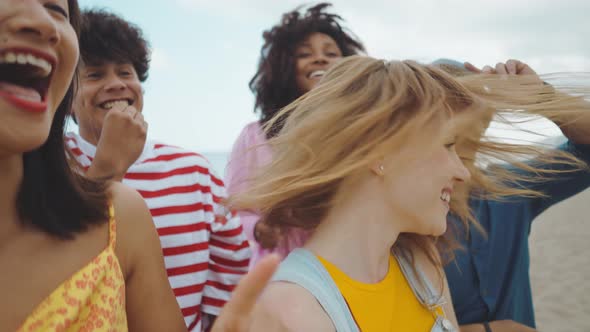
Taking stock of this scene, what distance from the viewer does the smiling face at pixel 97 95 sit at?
7.30ft

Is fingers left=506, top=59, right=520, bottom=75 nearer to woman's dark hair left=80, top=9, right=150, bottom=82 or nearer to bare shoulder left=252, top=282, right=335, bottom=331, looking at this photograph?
bare shoulder left=252, top=282, right=335, bottom=331

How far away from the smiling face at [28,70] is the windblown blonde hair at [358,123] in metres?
0.64

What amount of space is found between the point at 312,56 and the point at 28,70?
237 centimetres

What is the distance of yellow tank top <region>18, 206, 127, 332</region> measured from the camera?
1016 mm

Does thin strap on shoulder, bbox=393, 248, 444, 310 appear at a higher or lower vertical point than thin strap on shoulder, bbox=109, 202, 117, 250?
lower

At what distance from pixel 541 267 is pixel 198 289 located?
959 cm

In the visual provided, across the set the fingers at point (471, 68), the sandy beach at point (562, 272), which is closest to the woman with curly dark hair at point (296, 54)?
the fingers at point (471, 68)

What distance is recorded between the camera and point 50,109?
1.08 meters

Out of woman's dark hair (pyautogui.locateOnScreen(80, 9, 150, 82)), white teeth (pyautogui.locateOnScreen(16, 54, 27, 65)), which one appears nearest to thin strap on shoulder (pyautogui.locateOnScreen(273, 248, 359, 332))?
white teeth (pyautogui.locateOnScreen(16, 54, 27, 65))

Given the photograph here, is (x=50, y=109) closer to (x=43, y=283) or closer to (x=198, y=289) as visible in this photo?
(x=43, y=283)

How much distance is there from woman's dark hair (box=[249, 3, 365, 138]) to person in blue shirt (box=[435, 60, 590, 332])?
5.01 ft

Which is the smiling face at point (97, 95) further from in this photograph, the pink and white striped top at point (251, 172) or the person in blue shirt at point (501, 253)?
the person in blue shirt at point (501, 253)

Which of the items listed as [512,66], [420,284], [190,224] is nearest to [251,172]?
[190,224]

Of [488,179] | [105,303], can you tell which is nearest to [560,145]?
[488,179]
